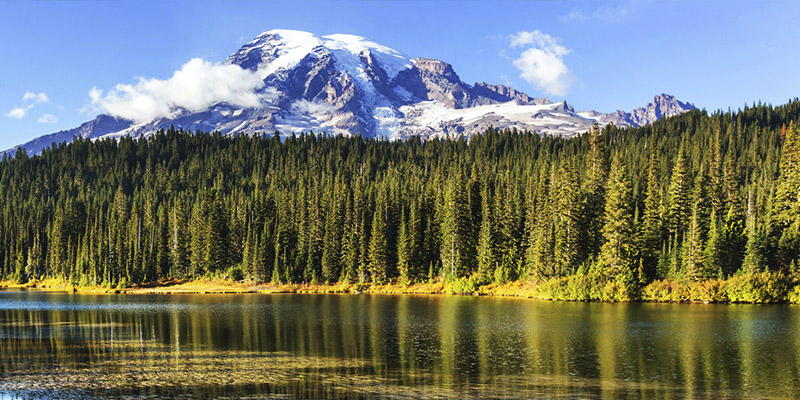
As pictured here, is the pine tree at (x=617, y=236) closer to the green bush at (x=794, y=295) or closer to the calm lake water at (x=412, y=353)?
the calm lake water at (x=412, y=353)

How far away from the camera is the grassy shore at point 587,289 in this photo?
83938 millimetres

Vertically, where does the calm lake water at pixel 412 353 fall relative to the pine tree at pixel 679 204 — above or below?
below

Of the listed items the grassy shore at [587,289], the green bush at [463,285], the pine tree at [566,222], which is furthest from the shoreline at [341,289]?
the pine tree at [566,222]

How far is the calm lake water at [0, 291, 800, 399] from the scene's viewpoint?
34.4m

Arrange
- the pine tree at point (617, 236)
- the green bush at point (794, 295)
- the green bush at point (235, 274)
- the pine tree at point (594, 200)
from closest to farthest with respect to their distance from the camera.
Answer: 1. the green bush at point (794, 295)
2. the pine tree at point (617, 236)
3. the pine tree at point (594, 200)
4. the green bush at point (235, 274)

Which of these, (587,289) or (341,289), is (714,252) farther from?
(341,289)

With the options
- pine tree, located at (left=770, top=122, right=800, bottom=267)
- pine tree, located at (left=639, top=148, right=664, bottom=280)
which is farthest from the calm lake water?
pine tree, located at (left=770, top=122, right=800, bottom=267)

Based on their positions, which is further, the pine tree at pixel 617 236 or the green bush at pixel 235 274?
the green bush at pixel 235 274

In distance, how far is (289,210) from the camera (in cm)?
15212

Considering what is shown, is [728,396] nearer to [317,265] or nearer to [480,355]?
[480,355]

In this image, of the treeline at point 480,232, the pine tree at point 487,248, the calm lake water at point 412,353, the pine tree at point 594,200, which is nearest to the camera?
the calm lake water at point 412,353

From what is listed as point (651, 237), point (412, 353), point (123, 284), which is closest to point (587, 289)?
point (651, 237)

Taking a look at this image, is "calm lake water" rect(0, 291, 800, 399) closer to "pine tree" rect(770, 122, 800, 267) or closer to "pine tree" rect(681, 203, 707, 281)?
"pine tree" rect(681, 203, 707, 281)

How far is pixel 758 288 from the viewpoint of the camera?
8375cm
